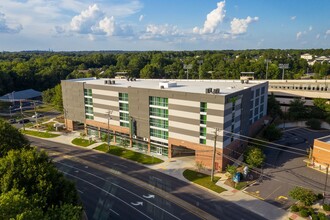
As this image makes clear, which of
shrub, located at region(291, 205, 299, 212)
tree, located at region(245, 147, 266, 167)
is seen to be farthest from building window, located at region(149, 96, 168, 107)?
shrub, located at region(291, 205, 299, 212)

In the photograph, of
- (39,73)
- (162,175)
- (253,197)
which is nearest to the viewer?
(253,197)

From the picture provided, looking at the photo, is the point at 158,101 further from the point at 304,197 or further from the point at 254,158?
the point at 304,197

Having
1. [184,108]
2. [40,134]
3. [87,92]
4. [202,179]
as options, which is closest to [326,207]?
[202,179]

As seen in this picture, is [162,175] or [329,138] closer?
[162,175]

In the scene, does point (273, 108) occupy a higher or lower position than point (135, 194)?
higher

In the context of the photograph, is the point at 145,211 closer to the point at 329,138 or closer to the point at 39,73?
the point at 329,138

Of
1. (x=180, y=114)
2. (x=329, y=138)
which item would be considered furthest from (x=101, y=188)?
(x=329, y=138)
